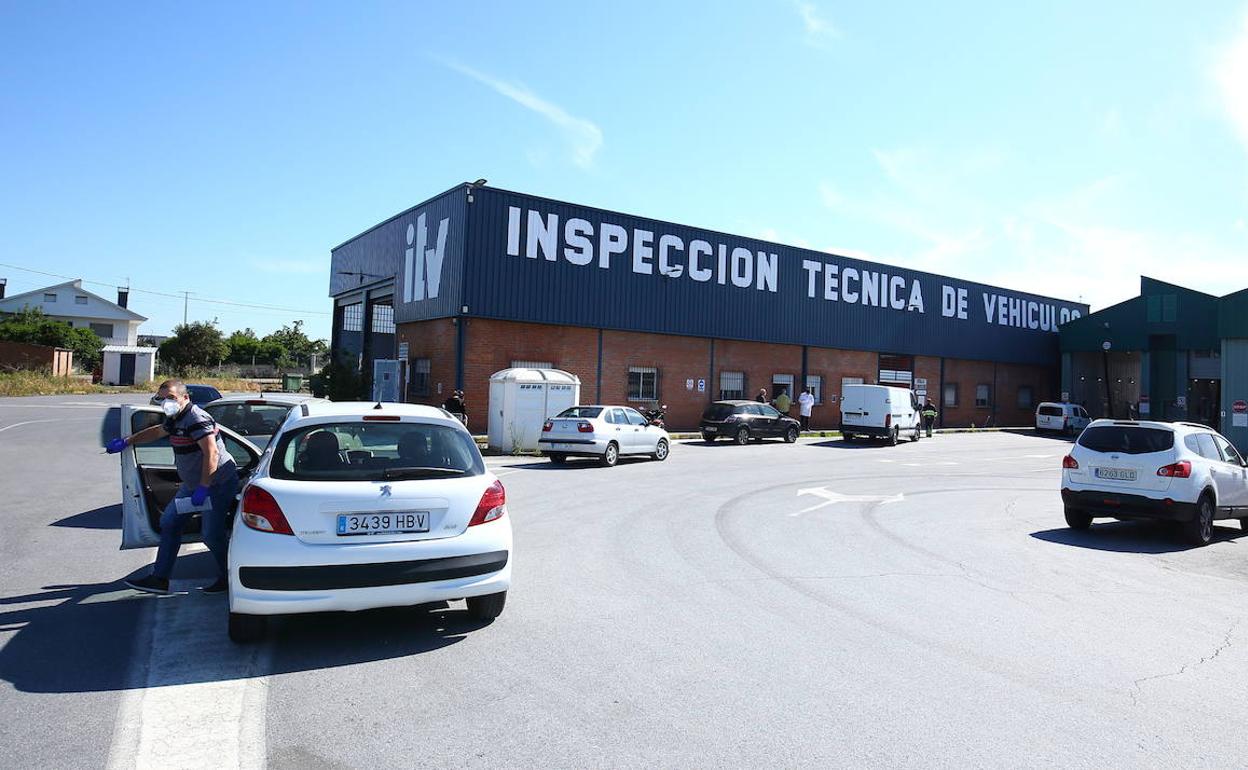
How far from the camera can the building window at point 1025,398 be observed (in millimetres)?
45250

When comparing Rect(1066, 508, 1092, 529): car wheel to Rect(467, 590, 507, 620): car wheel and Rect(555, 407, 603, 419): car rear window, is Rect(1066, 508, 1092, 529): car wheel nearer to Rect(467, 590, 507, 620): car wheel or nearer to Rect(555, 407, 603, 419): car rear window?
Rect(467, 590, 507, 620): car wheel

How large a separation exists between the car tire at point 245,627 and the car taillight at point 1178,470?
10.5m

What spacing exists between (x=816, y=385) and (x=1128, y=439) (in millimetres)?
24150

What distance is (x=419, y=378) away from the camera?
91.1 feet

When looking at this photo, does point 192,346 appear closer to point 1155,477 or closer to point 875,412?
point 875,412

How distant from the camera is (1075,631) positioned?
5.93 metres

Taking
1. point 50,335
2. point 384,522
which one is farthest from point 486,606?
point 50,335

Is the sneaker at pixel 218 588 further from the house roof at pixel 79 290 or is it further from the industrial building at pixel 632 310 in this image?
the house roof at pixel 79 290

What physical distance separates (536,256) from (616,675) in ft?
72.6

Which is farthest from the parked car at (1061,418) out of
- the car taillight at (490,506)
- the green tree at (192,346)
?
the green tree at (192,346)

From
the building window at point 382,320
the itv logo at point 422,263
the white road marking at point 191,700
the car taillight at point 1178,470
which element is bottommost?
the white road marking at point 191,700

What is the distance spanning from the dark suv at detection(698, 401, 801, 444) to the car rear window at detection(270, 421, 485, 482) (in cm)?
2040

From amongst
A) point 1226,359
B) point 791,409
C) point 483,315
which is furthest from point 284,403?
point 1226,359

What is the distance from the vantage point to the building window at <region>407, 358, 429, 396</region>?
89.0 ft
